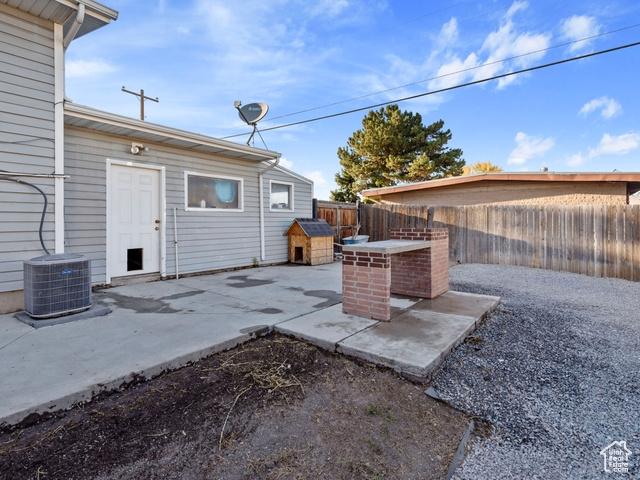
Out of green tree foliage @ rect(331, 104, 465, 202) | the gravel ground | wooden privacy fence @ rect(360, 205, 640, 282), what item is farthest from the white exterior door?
green tree foliage @ rect(331, 104, 465, 202)

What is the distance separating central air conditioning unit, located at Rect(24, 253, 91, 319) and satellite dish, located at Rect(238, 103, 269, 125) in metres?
5.05

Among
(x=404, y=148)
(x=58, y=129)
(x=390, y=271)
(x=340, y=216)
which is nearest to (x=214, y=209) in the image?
(x=58, y=129)

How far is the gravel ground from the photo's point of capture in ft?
5.30

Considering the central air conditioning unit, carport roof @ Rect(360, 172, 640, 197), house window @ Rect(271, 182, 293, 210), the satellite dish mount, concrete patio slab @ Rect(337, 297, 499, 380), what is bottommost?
concrete patio slab @ Rect(337, 297, 499, 380)

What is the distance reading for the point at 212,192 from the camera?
6.69 metres

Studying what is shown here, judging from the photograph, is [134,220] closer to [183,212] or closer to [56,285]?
[183,212]

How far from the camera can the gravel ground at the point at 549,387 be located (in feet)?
5.30

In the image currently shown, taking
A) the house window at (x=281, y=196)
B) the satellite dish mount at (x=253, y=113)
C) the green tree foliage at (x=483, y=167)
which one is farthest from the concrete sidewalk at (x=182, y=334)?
the green tree foliage at (x=483, y=167)

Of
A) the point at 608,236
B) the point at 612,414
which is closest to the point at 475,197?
the point at 608,236

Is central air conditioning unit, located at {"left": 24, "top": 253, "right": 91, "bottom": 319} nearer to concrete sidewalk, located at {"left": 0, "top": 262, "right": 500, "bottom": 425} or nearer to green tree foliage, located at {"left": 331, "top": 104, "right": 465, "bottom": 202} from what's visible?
concrete sidewalk, located at {"left": 0, "top": 262, "right": 500, "bottom": 425}

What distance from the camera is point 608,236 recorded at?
265 inches

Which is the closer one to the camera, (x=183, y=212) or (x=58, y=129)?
(x=58, y=129)

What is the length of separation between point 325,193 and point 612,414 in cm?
2455

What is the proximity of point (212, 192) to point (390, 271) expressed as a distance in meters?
4.51
